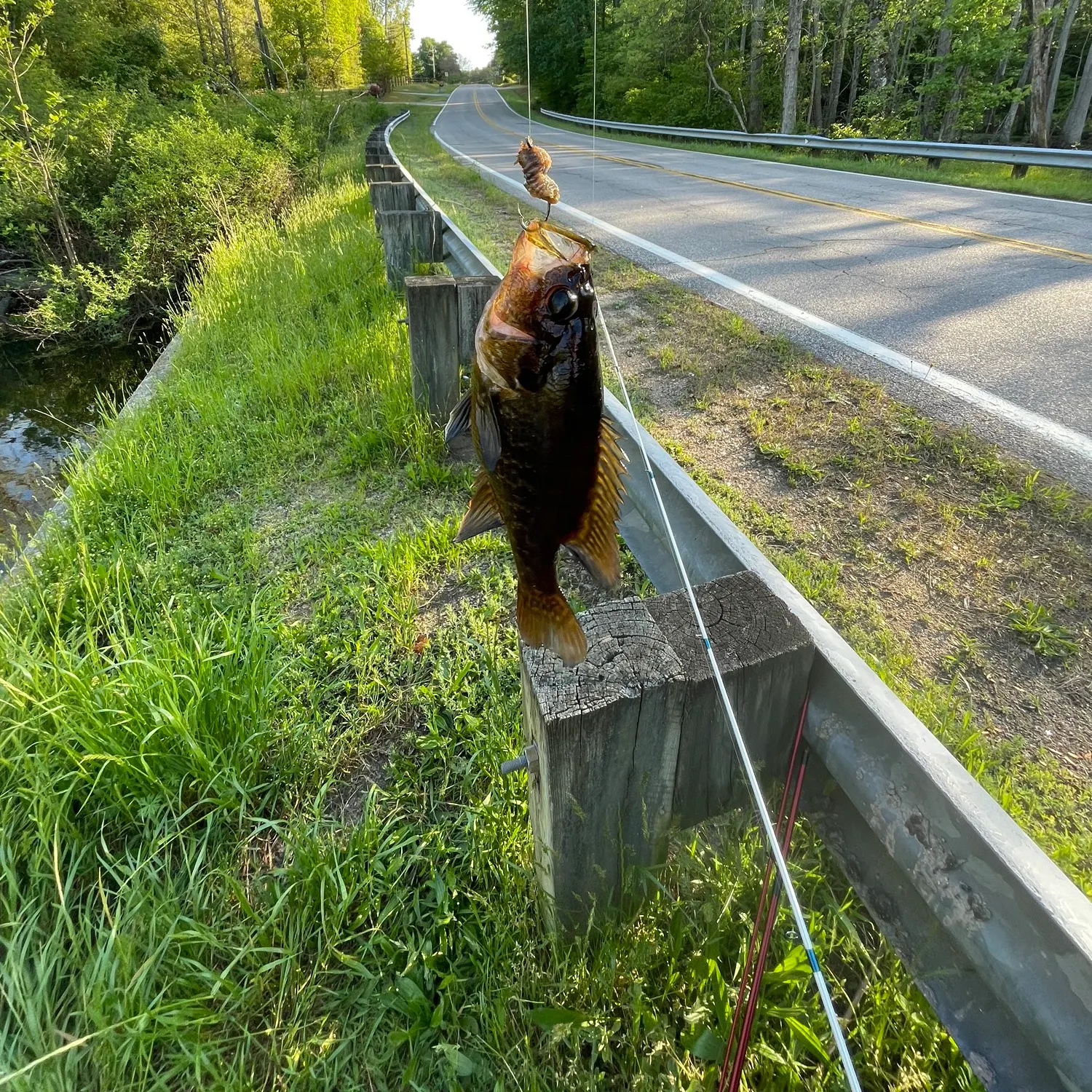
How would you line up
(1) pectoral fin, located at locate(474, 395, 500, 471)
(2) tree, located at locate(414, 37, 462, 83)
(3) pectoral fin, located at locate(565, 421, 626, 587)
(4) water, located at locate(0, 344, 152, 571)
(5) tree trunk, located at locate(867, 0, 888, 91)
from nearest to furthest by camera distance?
(1) pectoral fin, located at locate(474, 395, 500, 471)
(3) pectoral fin, located at locate(565, 421, 626, 587)
(4) water, located at locate(0, 344, 152, 571)
(5) tree trunk, located at locate(867, 0, 888, 91)
(2) tree, located at locate(414, 37, 462, 83)

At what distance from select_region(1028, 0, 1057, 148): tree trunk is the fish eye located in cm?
2111

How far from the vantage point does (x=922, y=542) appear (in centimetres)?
318

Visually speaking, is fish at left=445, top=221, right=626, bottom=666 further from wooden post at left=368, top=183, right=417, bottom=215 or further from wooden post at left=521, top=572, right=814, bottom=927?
wooden post at left=368, top=183, right=417, bottom=215

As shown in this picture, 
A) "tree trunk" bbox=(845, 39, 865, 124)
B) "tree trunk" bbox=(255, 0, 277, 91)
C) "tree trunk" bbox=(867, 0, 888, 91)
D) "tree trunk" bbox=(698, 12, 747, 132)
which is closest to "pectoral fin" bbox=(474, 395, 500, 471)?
"tree trunk" bbox=(867, 0, 888, 91)

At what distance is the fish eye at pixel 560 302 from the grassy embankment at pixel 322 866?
1.53 m

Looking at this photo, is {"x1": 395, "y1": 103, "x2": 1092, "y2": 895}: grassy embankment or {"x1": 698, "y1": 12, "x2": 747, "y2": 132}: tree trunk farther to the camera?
{"x1": 698, "y1": 12, "x2": 747, "y2": 132}: tree trunk

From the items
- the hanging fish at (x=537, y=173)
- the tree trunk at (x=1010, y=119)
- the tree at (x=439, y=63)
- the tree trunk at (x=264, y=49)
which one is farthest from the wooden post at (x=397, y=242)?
the tree at (x=439, y=63)

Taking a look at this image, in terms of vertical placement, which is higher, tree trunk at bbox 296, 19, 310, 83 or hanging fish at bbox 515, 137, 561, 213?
tree trunk at bbox 296, 19, 310, 83

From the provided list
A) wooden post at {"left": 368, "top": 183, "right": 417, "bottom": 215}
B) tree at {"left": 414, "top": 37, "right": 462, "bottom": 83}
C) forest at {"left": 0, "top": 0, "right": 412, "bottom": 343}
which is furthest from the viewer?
tree at {"left": 414, "top": 37, "right": 462, "bottom": 83}

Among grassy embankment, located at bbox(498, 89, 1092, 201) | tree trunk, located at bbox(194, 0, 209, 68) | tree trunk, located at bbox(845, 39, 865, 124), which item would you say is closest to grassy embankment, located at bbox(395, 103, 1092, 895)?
grassy embankment, located at bbox(498, 89, 1092, 201)

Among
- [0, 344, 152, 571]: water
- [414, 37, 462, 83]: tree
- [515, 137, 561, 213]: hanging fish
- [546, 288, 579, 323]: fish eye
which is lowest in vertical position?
[0, 344, 152, 571]: water

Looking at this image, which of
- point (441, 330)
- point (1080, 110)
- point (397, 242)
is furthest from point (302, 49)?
point (441, 330)

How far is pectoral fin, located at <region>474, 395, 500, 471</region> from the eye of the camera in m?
1.11

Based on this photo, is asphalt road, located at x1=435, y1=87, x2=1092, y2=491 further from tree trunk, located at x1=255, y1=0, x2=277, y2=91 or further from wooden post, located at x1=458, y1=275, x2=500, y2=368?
tree trunk, located at x1=255, y1=0, x2=277, y2=91
